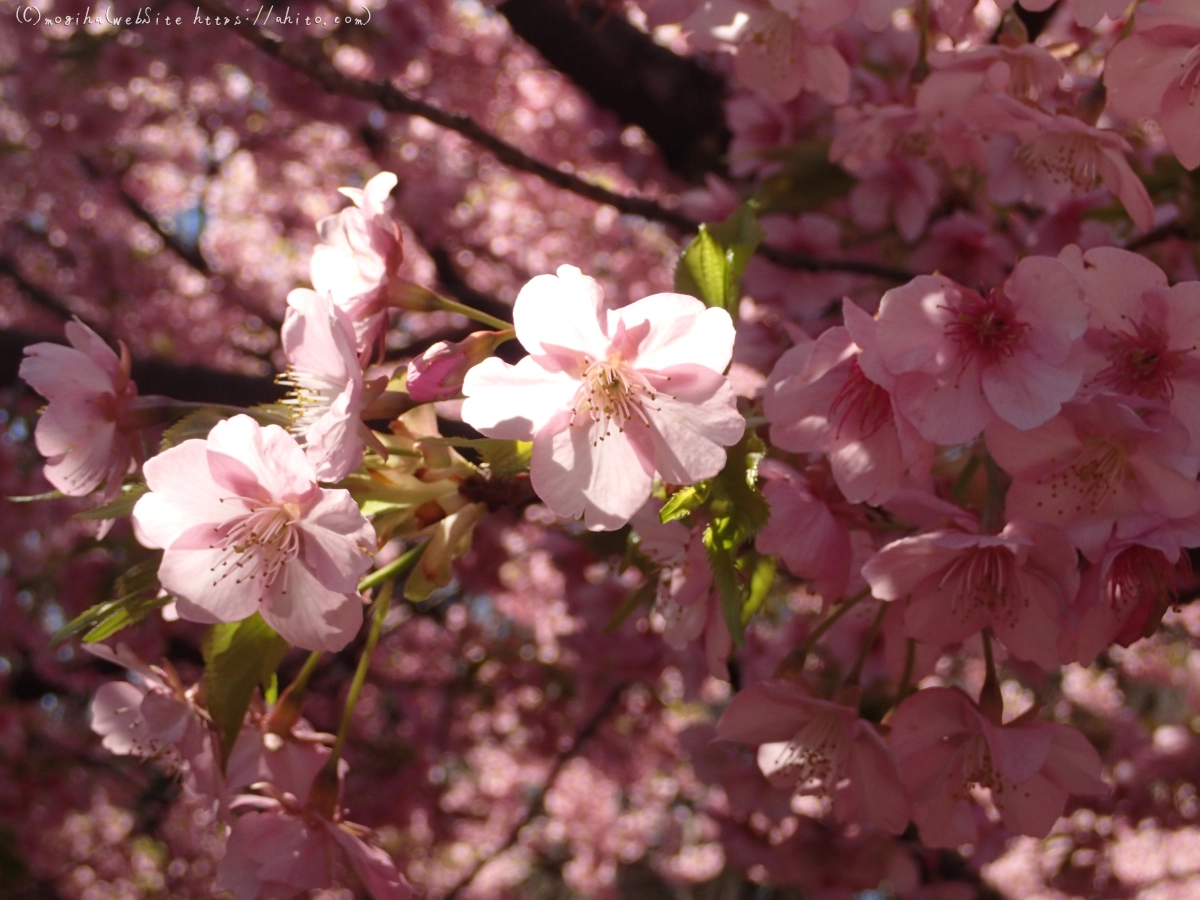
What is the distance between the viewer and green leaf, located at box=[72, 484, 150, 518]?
3.63ft

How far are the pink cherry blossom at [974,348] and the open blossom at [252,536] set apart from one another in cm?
59

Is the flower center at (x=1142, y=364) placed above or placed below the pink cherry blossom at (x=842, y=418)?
above

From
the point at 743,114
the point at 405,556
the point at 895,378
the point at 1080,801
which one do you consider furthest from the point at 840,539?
the point at 1080,801

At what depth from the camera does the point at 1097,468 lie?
3.39ft

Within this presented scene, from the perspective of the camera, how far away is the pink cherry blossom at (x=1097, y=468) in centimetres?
96

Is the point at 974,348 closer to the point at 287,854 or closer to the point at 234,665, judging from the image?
the point at 234,665

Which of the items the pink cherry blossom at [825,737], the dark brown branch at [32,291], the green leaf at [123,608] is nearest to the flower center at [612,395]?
the pink cherry blossom at [825,737]

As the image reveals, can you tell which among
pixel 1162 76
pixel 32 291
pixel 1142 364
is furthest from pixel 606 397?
pixel 32 291

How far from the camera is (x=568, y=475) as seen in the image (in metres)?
0.93

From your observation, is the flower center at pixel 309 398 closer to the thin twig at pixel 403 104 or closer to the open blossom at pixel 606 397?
the open blossom at pixel 606 397

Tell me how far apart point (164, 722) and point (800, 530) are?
81cm

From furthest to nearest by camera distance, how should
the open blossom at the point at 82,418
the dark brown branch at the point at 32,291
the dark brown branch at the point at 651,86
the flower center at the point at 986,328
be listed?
the dark brown branch at the point at 32,291 < the dark brown branch at the point at 651,86 < the open blossom at the point at 82,418 < the flower center at the point at 986,328

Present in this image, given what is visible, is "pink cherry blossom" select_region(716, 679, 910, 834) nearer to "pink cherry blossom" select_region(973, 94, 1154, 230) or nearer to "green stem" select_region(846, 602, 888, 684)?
"green stem" select_region(846, 602, 888, 684)

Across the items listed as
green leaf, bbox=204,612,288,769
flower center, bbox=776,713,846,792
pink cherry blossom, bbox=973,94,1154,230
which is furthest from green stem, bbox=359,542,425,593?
pink cherry blossom, bbox=973,94,1154,230
